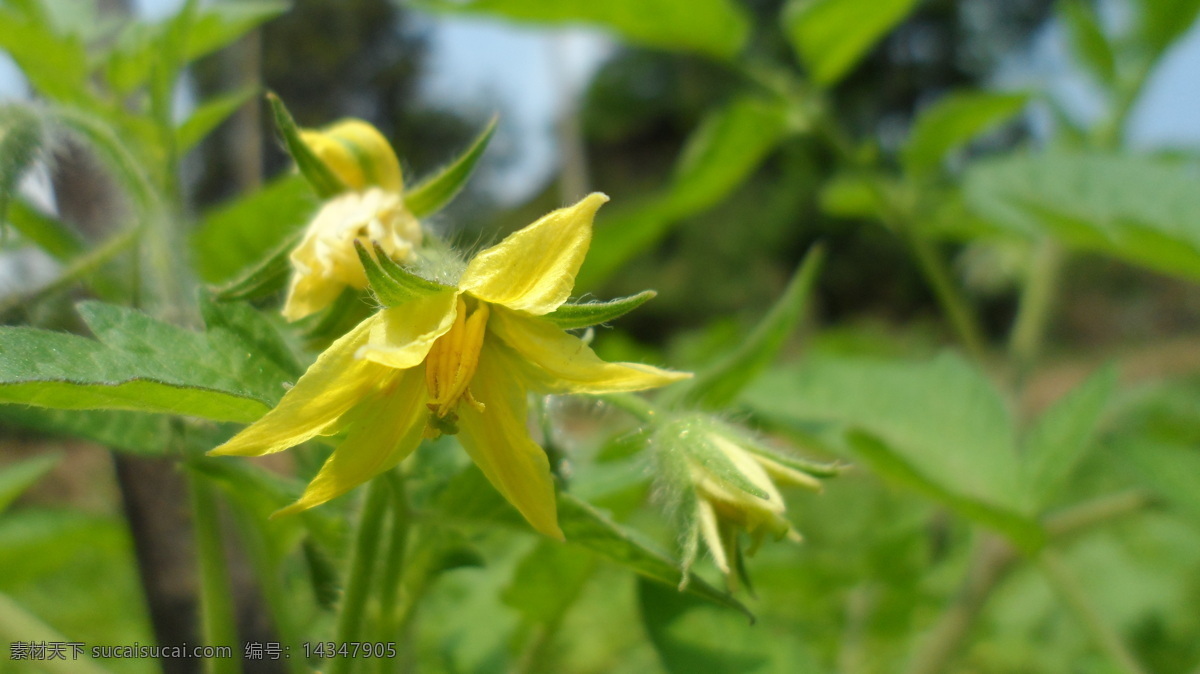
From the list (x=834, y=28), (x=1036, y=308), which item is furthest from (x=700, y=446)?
(x=1036, y=308)

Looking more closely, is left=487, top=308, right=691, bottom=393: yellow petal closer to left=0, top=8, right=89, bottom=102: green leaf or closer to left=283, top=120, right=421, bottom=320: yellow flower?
left=283, top=120, right=421, bottom=320: yellow flower

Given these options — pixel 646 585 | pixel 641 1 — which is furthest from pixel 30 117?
pixel 641 1

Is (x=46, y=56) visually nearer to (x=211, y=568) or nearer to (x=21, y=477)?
(x=21, y=477)

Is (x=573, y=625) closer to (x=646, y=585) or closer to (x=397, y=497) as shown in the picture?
(x=646, y=585)

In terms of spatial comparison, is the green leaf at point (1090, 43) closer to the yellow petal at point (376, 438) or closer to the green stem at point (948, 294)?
the green stem at point (948, 294)

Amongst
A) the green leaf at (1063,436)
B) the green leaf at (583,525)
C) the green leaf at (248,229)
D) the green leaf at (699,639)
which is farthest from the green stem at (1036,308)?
the green leaf at (248,229)

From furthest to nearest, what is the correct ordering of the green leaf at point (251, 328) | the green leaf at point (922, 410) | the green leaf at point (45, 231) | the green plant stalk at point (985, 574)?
1. the green plant stalk at point (985, 574)
2. the green leaf at point (922, 410)
3. the green leaf at point (45, 231)
4. the green leaf at point (251, 328)

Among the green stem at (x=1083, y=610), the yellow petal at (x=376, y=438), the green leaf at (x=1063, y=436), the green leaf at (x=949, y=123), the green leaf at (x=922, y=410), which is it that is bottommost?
the green stem at (x=1083, y=610)
